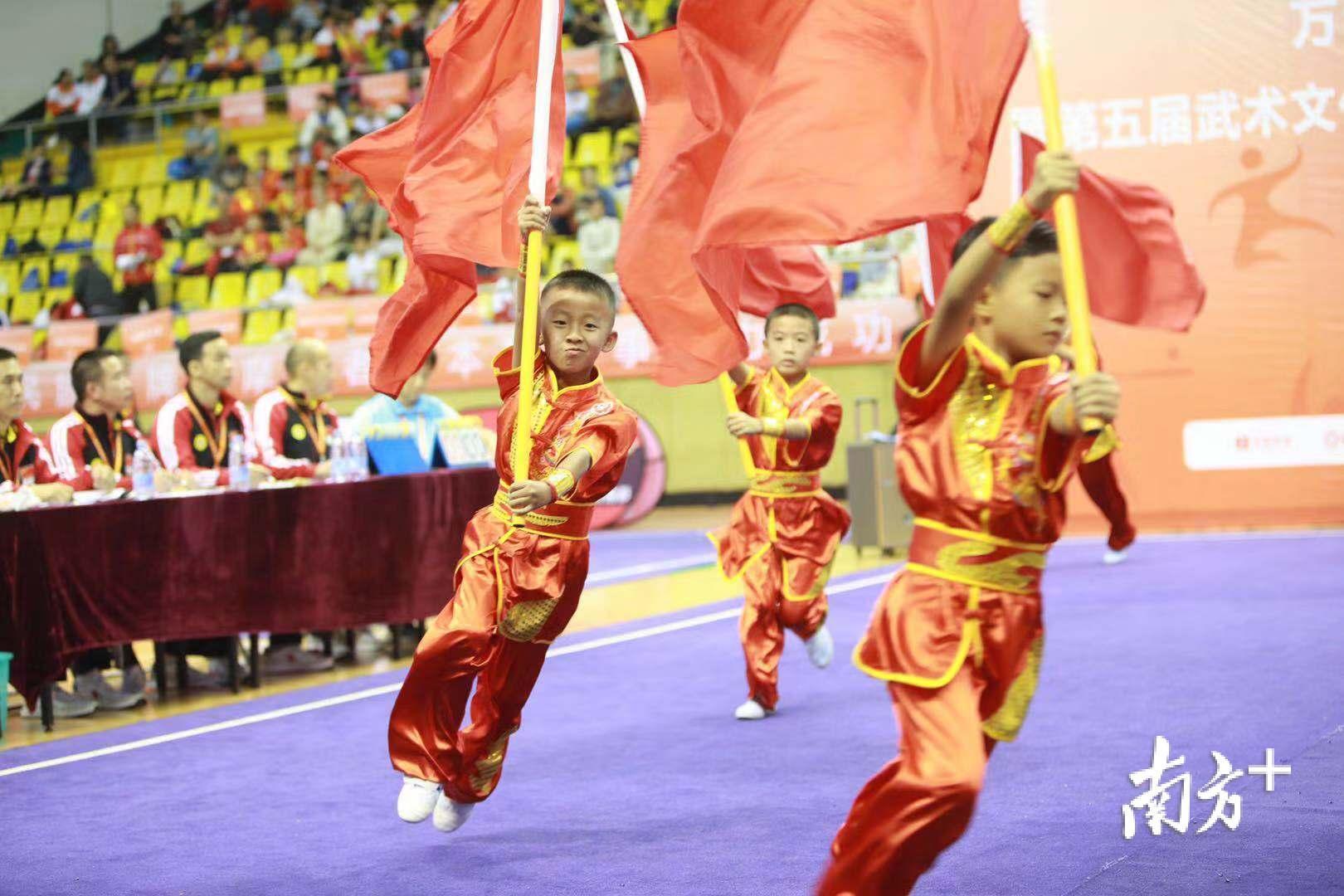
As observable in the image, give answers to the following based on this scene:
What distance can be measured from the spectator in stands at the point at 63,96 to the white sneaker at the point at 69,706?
1583cm

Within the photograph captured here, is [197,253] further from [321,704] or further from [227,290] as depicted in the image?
[321,704]

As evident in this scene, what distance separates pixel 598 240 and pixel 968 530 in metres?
13.3

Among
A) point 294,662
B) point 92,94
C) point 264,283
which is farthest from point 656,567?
point 92,94

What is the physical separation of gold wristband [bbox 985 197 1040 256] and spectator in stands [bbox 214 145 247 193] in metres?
17.7

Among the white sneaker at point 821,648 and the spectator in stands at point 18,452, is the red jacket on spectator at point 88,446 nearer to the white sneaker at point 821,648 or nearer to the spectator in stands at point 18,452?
the spectator in stands at point 18,452

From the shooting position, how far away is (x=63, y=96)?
21781 mm

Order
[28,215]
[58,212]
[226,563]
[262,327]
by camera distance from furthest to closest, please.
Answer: [28,215] < [58,212] < [262,327] < [226,563]

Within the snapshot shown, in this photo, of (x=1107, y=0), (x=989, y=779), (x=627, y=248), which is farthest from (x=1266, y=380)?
(x=627, y=248)

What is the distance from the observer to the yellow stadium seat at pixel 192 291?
61.5 feet

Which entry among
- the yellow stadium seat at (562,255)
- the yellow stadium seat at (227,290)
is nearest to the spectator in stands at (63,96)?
the yellow stadium seat at (227,290)

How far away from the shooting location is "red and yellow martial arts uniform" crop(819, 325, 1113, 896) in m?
3.26

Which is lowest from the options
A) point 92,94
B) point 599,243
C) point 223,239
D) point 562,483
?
point 562,483

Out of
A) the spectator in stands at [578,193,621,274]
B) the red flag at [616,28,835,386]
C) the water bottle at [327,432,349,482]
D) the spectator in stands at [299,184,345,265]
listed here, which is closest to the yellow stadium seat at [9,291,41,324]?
the spectator in stands at [299,184,345,265]

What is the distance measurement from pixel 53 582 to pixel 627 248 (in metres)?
3.70
